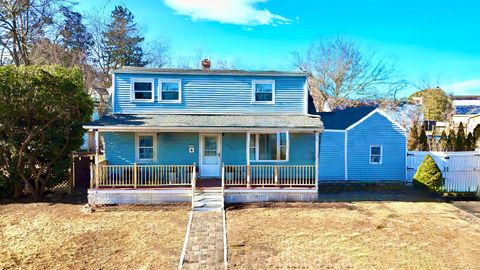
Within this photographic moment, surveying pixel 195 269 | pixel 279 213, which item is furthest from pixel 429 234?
pixel 195 269

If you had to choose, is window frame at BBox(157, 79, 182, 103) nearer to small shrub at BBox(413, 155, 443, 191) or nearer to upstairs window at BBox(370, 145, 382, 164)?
upstairs window at BBox(370, 145, 382, 164)

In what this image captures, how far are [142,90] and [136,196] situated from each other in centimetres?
557

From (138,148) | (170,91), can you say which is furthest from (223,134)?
(138,148)

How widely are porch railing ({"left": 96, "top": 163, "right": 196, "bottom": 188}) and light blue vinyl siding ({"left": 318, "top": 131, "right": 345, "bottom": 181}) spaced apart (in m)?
7.50

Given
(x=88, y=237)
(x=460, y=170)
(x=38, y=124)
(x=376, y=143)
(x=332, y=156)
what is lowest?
(x=88, y=237)

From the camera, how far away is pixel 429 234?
29.1ft

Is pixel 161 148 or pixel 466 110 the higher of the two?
pixel 466 110

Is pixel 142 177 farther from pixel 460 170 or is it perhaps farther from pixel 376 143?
pixel 460 170

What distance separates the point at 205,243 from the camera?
26.2 ft

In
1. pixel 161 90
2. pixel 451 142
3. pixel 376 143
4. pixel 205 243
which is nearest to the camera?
pixel 205 243

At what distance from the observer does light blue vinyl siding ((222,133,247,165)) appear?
14.2 metres

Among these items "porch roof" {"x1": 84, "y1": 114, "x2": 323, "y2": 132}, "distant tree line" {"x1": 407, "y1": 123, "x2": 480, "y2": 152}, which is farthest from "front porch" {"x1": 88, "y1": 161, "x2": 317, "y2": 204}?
"distant tree line" {"x1": 407, "y1": 123, "x2": 480, "y2": 152}

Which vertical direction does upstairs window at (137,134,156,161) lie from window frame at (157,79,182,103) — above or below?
below

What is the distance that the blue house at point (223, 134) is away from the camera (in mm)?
12578
